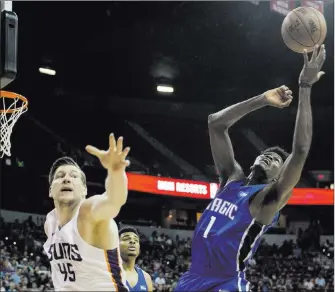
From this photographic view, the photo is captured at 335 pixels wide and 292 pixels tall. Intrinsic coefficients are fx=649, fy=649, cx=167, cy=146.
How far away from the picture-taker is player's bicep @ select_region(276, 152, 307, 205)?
3.86 meters

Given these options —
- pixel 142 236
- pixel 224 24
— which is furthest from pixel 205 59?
pixel 142 236

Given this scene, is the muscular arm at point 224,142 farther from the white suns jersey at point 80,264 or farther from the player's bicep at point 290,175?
the white suns jersey at point 80,264

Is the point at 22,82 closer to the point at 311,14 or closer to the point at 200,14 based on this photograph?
the point at 200,14

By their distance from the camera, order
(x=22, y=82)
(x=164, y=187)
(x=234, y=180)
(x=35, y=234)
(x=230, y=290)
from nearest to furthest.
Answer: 1. (x=230, y=290)
2. (x=234, y=180)
3. (x=35, y=234)
4. (x=22, y=82)
5. (x=164, y=187)

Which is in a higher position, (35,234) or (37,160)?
(37,160)

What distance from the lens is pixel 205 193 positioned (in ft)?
70.7

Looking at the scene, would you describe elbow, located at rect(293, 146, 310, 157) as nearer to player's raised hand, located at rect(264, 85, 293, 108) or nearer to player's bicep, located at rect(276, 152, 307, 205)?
player's bicep, located at rect(276, 152, 307, 205)

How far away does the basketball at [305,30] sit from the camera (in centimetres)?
465

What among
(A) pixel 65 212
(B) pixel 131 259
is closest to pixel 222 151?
(A) pixel 65 212

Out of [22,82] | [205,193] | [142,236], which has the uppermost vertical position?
[22,82]

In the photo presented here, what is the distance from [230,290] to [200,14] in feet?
39.6

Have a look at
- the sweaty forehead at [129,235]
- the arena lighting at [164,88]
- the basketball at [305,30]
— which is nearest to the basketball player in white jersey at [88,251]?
the basketball at [305,30]

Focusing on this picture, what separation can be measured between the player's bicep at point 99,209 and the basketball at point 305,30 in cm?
203

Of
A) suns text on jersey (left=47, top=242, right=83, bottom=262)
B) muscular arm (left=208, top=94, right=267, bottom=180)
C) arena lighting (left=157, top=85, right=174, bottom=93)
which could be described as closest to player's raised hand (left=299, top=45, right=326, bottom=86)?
muscular arm (left=208, top=94, right=267, bottom=180)
